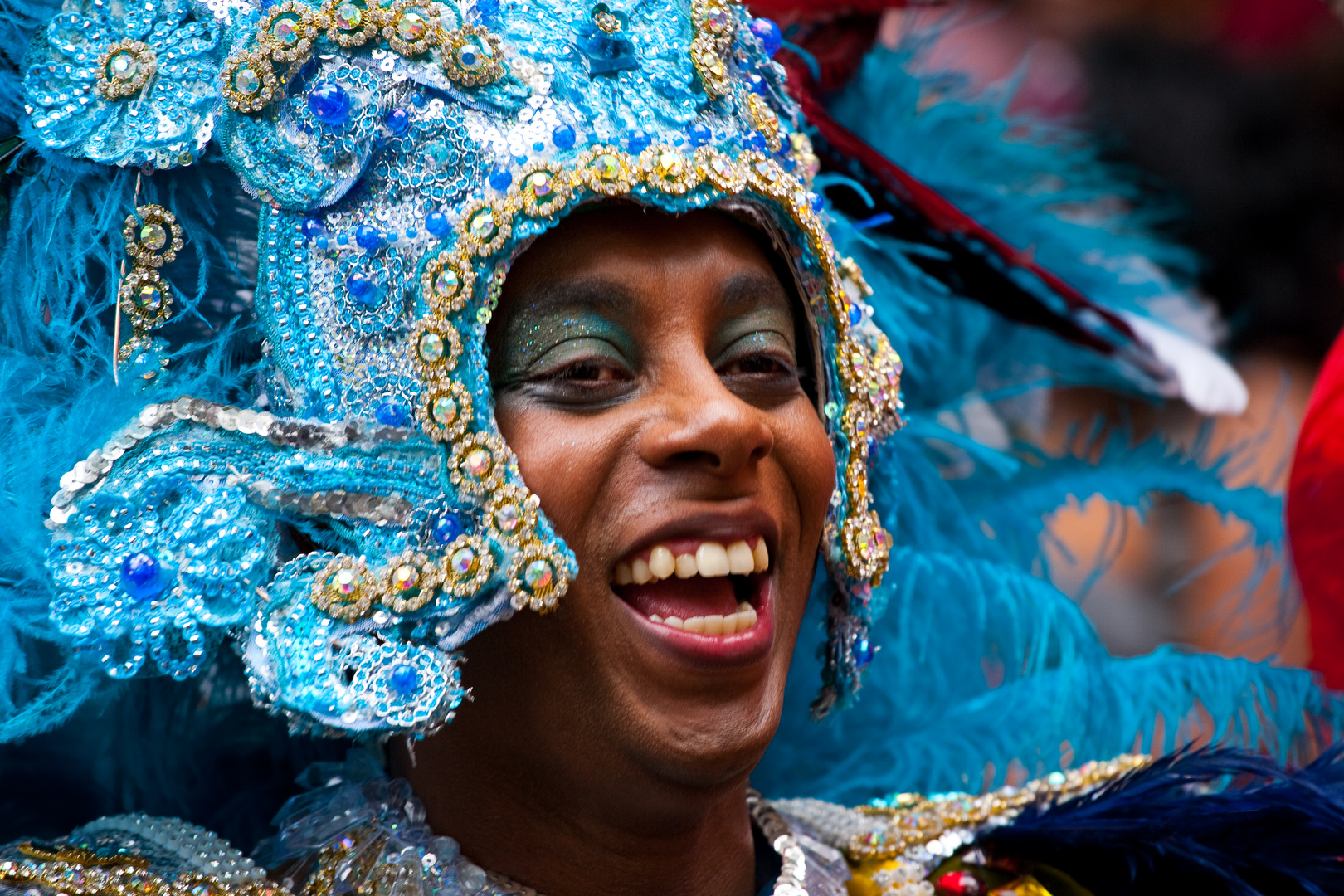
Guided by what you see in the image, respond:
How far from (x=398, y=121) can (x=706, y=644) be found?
2.61ft

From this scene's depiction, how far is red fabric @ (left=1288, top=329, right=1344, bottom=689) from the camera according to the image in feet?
9.50

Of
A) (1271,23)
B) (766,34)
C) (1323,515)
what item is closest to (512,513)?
(766,34)

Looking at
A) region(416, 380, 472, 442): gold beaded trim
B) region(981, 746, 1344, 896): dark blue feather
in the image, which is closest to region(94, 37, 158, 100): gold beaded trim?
region(416, 380, 472, 442): gold beaded trim

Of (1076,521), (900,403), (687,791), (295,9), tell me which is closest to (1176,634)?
(1076,521)

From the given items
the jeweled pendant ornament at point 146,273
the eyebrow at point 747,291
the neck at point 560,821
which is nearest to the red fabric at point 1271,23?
the eyebrow at point 747,291

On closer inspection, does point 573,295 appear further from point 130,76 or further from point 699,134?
point 130,76

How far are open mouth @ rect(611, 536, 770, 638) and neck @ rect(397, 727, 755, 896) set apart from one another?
0.23 m

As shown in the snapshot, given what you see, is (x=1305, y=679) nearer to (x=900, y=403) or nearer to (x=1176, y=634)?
(x=1176, y=634)

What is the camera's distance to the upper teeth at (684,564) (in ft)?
6.57

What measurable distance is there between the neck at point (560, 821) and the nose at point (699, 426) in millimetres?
439

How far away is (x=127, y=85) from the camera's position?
2004mm

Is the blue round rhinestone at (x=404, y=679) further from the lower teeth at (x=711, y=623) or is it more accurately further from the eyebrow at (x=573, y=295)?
the eyebrow at (x=573, y=295)

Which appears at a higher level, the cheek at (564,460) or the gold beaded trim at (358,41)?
the gold beaded trim at (358,41)

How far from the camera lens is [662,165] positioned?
2023 mm
